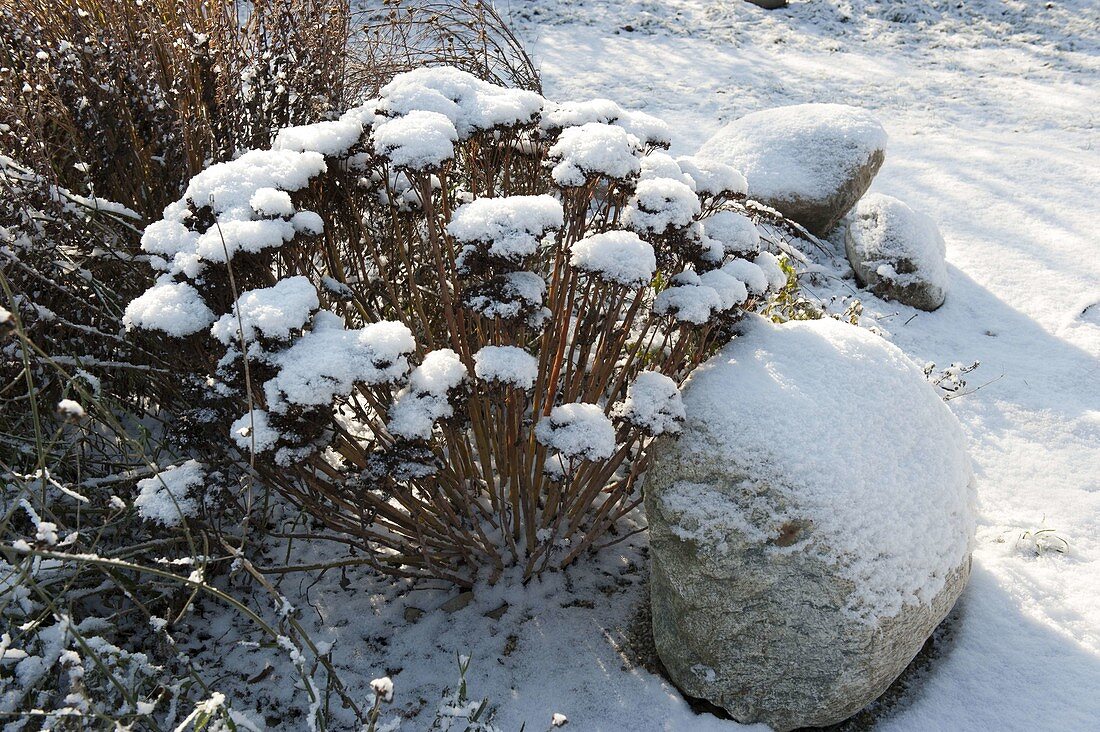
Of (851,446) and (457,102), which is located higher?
(457,102)

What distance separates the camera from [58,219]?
2211 mm

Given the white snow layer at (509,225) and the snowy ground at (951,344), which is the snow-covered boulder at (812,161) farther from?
the white snow layer at (509,225)

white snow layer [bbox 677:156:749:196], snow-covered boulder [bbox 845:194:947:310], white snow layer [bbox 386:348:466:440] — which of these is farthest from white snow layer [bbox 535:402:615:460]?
snow-covered boulder [bbox 845:194:947:310]

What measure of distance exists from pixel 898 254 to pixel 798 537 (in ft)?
10.1

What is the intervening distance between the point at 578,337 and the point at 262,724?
1378 mm

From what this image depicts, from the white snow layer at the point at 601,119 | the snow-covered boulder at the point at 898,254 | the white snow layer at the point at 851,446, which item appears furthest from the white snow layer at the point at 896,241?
the white snow layer at the point at 601,119

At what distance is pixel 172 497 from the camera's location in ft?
5.47

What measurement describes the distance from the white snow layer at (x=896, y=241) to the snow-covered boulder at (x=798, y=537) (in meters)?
2.54

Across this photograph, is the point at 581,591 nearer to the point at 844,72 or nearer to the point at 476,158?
the point at 476,158

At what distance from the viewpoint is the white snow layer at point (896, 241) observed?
4355mm

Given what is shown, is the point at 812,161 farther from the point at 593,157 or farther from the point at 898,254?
the point at 593,157

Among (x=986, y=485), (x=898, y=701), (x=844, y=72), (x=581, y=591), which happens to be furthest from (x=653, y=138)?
(x=844, y=72)

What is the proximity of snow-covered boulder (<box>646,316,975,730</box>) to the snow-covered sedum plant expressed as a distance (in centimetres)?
19

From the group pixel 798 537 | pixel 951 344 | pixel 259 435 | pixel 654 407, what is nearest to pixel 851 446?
pixel 798 537
